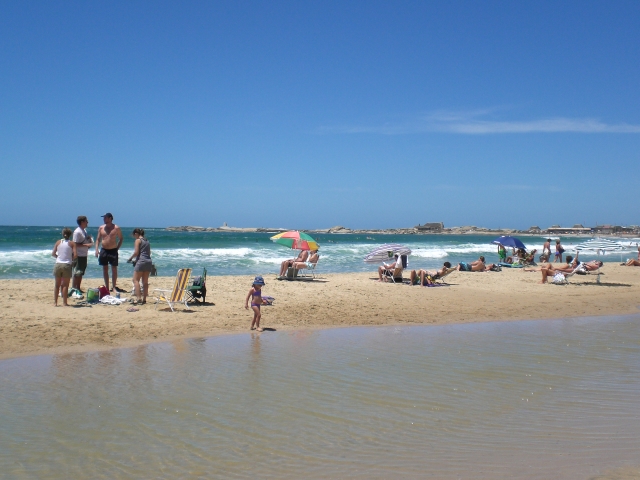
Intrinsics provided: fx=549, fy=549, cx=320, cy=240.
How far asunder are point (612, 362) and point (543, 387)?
1.78 meters

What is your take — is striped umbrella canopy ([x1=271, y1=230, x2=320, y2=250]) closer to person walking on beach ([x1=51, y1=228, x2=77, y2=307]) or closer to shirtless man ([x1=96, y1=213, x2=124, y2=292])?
shirtless man ([x1=96, y1=213, x2=124, y2=292])

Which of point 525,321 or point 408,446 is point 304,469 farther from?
point 525,321

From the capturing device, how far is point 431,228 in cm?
11206

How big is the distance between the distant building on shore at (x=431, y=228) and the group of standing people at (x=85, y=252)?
4098 inches

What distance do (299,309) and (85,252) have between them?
14.1 ft

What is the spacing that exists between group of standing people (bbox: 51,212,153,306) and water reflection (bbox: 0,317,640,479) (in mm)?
2659

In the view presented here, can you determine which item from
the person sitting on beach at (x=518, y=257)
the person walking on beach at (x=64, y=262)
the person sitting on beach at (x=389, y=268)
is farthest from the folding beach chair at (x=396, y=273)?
the person sitting on beach at (x=518, y=257)

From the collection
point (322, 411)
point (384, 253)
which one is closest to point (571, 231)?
point (384, 253)

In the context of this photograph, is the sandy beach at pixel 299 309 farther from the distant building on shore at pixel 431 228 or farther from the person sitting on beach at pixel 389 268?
the distant building on shore at pixel 431 228

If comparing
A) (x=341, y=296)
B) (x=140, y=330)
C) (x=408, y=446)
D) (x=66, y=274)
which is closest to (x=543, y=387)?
(x=408, y=446)

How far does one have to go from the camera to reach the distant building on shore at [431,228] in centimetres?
11150

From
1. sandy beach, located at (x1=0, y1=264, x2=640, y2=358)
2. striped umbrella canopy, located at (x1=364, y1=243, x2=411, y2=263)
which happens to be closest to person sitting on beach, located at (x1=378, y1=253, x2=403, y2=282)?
striped umbrella canopy, located at (x1=364, y1=243, x2=411, y2=263)

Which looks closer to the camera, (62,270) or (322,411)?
(322,411)

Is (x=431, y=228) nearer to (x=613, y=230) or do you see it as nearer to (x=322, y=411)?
(x=613, y=230)
